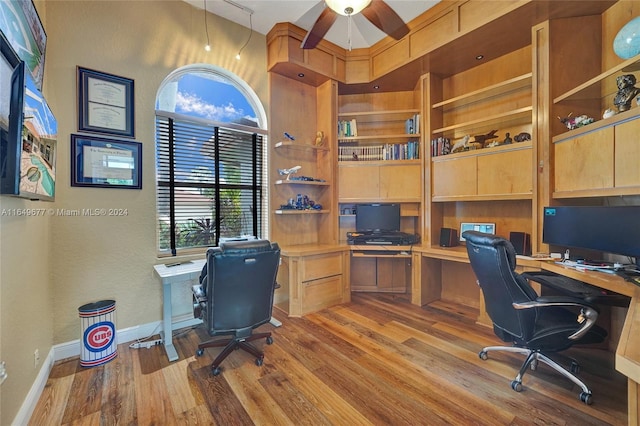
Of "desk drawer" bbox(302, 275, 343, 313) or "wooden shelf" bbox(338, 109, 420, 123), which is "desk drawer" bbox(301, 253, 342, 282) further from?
"wooden shelf" bbox(338, 109, 420, 123)

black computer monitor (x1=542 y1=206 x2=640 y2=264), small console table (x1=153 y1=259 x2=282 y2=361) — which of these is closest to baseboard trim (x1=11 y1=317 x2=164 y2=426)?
small console table (x1=153 y1=259 x2=282 y2=361)

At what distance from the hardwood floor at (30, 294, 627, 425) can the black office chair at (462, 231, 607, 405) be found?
0.19 metres

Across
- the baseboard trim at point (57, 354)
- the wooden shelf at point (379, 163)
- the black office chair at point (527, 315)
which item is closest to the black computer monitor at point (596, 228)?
the black office chair at point (527, 315)

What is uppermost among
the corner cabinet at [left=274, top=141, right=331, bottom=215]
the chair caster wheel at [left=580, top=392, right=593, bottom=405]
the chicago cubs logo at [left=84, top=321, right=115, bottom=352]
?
the corner cabinet at [left=274, top=141, right=331, bottom=215]

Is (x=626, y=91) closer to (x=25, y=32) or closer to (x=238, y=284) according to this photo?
(x=238, y=284)

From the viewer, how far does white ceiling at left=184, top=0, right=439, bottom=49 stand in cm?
292

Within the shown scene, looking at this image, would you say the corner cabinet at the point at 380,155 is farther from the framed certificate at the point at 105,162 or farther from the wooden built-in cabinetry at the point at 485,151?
the framed certificate at the point at 105,162

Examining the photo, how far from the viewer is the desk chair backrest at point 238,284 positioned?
2.01 metres

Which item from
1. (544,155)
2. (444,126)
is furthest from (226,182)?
(544,155)

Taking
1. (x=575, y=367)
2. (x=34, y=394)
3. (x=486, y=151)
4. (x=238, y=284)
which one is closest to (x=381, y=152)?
(x=486, y=151)

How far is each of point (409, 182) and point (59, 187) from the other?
12.3 feet

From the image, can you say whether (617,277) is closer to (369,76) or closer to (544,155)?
(544,155)

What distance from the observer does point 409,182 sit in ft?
12.2

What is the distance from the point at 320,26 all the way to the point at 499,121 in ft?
7.79
